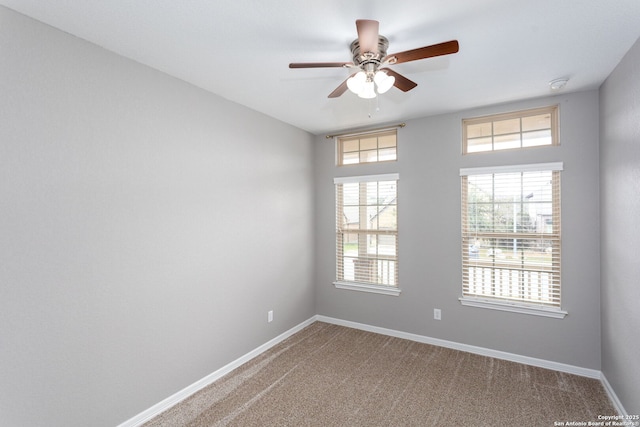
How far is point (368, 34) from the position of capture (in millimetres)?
1637

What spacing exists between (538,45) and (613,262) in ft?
6.11

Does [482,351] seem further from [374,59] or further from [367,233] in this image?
[374,59]

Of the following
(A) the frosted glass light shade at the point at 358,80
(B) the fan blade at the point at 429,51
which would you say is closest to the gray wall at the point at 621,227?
(B) the fan blade at the point at 429,51

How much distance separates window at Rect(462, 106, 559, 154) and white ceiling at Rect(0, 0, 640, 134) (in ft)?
0.99

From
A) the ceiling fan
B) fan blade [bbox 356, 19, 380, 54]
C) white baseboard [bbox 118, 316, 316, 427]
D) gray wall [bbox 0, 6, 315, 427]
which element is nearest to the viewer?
fan blade [bbox 356, 19, 380, 54]

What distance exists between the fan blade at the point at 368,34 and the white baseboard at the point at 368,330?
2.98m

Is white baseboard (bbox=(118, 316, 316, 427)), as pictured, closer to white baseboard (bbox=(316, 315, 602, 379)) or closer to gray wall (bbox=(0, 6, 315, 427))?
gray wall (bbox=(0, 6, 315, 427))

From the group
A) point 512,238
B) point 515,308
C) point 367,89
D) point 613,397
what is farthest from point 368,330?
point 367,89

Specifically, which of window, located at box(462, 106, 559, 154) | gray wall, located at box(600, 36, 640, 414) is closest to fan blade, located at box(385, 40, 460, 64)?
gray wall, located at box(600, 36, 640, 414)

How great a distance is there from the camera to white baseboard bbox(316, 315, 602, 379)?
115 inches

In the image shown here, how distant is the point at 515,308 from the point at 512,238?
729 millimetres

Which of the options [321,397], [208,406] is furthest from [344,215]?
[208,406]

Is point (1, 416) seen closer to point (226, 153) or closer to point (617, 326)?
point (226, 153)

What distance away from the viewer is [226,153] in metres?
3.07
